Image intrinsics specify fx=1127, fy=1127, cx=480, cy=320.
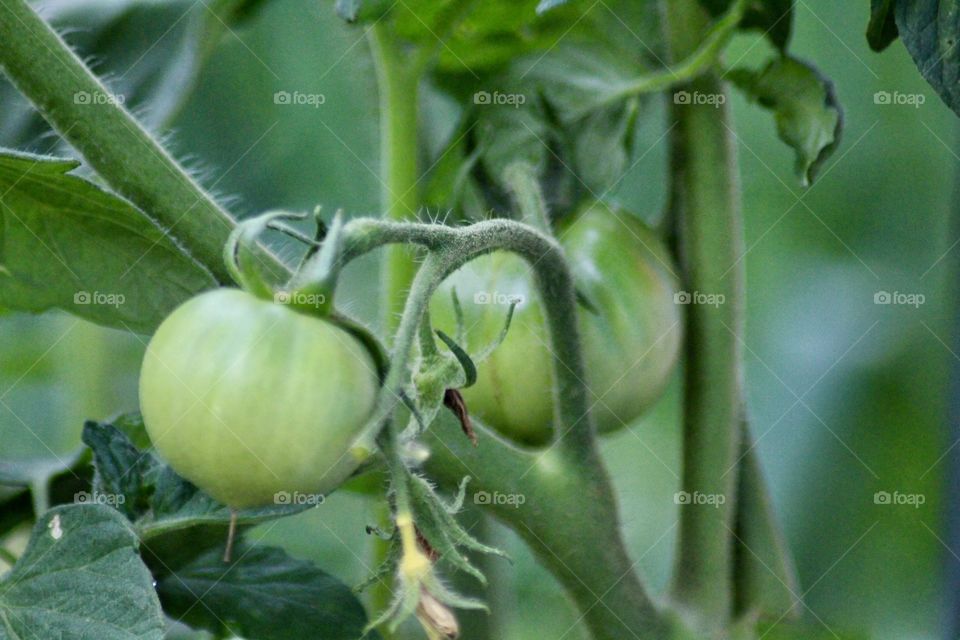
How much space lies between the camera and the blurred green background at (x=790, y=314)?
3.59 ft

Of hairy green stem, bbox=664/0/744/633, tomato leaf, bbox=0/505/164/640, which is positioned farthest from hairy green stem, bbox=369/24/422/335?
tomato leaf, bbox=0/505/164/640

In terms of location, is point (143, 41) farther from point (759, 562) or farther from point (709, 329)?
point (759, 562)

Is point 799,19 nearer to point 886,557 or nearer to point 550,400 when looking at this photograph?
point 886,557

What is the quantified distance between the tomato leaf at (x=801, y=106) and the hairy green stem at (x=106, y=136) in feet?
1.09

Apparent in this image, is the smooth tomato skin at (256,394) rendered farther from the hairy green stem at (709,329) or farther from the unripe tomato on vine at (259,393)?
the hairy green stem at (709,329)

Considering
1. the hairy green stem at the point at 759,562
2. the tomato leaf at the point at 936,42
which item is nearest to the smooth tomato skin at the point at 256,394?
the tomato leaf at the point at 936,42

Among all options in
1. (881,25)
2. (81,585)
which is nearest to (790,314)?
(881,25)

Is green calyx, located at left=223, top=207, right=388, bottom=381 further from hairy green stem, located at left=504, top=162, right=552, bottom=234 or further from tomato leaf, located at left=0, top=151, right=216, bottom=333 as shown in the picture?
hairy green stem, located at left=504, top=162, right=552, bottom=234

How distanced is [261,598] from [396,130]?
13.5 inches

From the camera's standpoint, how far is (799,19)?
50.5 inches

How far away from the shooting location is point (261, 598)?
62 centimetres

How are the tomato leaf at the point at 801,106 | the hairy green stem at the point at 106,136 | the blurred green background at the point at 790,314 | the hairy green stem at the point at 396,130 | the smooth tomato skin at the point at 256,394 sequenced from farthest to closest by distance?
1. the blurred green background at the point at 790,314
2. the hairy green stem at the point at 396,130
3. the tomato leaf at the point at 801,106
4. the hairy green stem at the point at 106,136
5. the smooth tomato skin at the point at 256,394

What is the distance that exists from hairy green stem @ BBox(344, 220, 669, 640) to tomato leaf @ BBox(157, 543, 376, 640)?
→ 0.31ft

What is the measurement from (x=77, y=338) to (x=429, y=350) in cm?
71
